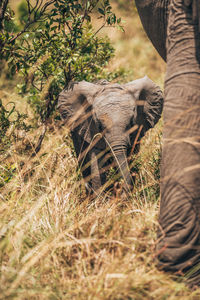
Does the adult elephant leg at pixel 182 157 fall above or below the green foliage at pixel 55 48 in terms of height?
below

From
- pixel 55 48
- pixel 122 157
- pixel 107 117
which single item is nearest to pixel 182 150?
pixel 122 157

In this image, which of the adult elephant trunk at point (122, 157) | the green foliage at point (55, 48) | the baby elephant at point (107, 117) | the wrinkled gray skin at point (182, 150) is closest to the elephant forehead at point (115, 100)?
the baby elephant at point (107, 117)

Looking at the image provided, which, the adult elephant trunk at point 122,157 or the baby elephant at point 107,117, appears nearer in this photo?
the adult elephant trunk at point 122,157

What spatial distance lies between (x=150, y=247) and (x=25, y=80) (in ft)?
13.0

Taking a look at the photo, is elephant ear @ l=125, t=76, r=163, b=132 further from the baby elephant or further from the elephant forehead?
the elephant forehead

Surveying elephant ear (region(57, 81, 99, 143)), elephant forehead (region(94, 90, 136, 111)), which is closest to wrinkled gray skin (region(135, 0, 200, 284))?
elephant forehead (region(94, 90, 136, 111))

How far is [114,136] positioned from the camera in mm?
3777

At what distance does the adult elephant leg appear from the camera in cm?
241

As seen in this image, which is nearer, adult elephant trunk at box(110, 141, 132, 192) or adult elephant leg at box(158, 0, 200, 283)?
adult elephant leg at box(158, 0, 200, 283)

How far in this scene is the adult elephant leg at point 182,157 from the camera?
241 centimetres

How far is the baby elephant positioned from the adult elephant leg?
1.04m

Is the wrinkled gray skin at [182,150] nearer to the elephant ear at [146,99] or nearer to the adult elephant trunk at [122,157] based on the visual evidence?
the adult elephant trunk at [122,157]

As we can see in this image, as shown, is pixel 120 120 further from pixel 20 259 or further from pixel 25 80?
pixel 25 80

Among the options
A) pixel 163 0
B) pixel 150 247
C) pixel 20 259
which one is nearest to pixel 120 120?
pixel 163 0
